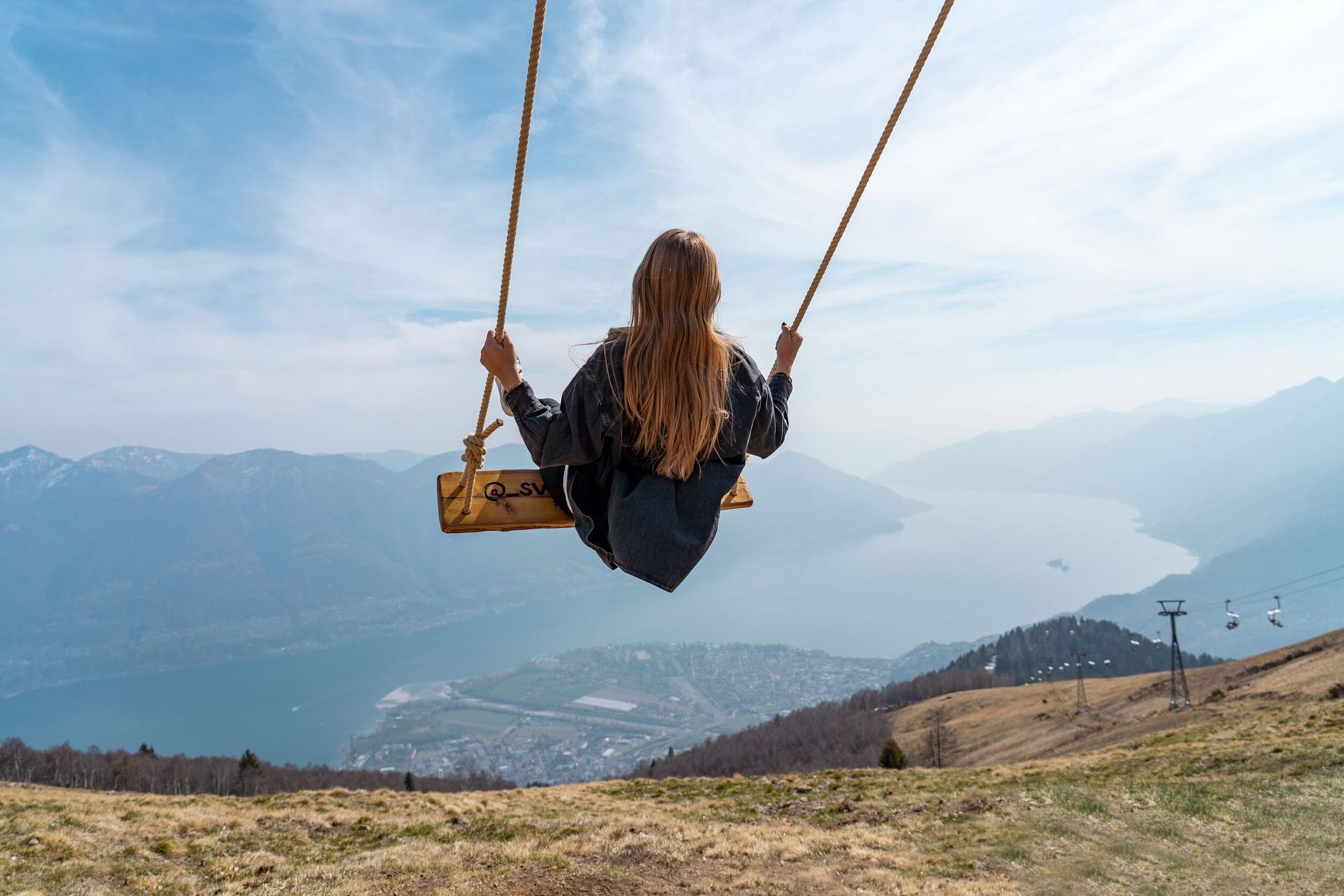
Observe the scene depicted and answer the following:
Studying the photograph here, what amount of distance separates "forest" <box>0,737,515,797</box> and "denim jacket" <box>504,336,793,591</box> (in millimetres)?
53945

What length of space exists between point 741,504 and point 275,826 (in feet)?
34.7

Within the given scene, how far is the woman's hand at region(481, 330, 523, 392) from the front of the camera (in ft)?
9.32

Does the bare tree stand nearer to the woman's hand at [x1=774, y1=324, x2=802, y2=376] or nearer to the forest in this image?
the forest

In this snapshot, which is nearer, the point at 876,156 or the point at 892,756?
the point at 876,156

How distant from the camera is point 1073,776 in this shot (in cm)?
1402

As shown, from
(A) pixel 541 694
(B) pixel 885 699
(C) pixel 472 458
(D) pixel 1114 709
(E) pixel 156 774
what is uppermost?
(C) pixel 472 458

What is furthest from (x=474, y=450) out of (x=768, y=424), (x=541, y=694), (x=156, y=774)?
(x=541, y=694)

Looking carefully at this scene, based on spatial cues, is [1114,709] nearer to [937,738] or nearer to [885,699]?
[937,738]

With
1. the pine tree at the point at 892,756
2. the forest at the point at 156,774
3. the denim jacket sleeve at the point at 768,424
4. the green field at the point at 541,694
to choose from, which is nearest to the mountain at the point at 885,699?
the forest at the point at 156,774

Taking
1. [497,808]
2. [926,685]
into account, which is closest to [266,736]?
[926,685]

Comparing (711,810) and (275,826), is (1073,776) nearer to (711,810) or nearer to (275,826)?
(711,810)

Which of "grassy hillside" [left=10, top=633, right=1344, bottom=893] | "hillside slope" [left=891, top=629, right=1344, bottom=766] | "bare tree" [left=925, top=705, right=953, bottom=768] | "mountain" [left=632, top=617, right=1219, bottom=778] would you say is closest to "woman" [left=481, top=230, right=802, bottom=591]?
"grassy hillside" [left=10, top=633, right=1344, bottom=893]

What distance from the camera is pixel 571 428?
2643mm

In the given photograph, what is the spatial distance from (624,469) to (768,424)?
0.63 meters
